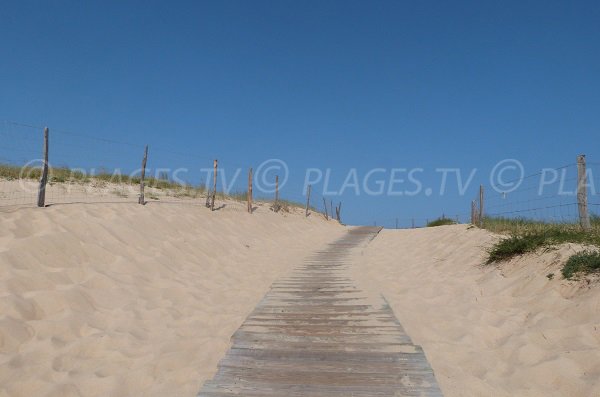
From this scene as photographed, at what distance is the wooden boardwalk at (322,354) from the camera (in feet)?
10.5

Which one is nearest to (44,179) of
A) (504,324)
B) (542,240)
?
(504,324)

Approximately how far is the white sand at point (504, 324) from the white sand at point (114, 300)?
2172 mm

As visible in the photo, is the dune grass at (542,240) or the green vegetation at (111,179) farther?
the green vegetation at (111,179)

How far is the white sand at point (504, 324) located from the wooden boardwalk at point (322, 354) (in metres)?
0.27

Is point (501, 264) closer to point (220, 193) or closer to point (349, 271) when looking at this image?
point (349, 271)

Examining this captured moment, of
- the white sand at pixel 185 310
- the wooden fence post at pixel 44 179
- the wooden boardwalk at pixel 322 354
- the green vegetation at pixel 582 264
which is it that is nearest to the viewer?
the wooden boardwalk at pixel 322 354

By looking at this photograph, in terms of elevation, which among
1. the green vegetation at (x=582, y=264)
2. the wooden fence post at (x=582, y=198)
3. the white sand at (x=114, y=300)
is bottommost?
the white sand at (x=114, y=300)

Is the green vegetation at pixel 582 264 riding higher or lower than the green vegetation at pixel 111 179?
lower

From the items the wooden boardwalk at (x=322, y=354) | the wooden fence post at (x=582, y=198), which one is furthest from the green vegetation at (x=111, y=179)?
the wooden fence post at (x=582, y=198)

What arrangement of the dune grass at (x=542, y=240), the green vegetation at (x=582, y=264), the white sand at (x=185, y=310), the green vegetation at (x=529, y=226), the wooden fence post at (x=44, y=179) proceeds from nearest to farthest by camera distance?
the white sand at (x=185, y=310)
the green vegetation at (x=582, y=264)
the dune grass at (x=542, y=240)
the green vegetation at (x=529, y=226)
the wooden fence post at (x=44, y=179)

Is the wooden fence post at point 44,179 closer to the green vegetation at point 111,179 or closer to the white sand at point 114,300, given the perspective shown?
the white sand at point 114,300

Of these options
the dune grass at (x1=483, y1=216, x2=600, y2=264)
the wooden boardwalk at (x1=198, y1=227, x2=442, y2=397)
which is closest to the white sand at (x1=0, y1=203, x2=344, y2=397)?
the wooden boardwalk at (x1=198, y1=227, x2=442, y2=397)

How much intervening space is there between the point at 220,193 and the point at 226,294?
48.0 feet

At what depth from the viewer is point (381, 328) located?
455cm
